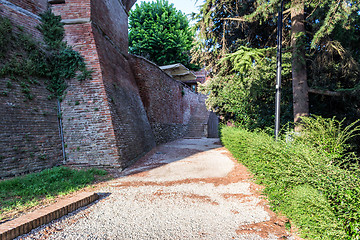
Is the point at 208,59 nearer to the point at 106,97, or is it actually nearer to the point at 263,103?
the point at 263,103

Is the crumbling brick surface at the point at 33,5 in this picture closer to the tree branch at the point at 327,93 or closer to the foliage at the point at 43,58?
the foliage at the point at 43,58

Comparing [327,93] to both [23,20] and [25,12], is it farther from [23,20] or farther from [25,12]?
[25,12]

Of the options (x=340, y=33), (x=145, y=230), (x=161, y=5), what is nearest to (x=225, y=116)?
(x=340, y=33)

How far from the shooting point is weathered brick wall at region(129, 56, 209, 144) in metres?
12.1

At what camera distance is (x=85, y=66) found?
711 cm

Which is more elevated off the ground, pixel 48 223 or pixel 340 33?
pixel 340 33

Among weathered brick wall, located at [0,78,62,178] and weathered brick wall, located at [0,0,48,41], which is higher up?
weathered brick wall, located at [0,0,48,41]

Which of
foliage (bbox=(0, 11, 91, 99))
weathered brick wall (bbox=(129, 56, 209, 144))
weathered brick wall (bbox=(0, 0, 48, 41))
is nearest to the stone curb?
foliage (bbox=(0, 11, 91, 99))

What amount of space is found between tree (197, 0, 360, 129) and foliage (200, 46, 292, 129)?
37.4 inches

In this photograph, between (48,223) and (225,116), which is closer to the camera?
(48,223)

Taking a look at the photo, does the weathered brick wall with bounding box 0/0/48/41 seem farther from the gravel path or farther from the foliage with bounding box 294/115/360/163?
the foliage with bounding box 294/115/360/163

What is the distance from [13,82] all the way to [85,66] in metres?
2.24

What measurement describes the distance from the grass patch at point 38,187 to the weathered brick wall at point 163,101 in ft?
23.4

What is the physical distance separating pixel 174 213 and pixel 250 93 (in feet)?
22.6
